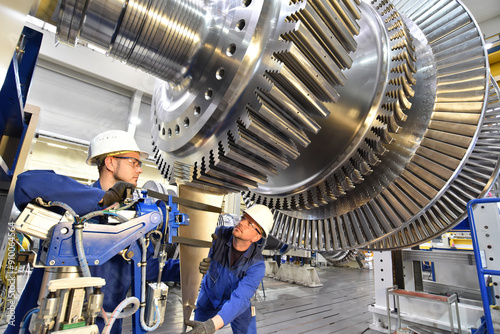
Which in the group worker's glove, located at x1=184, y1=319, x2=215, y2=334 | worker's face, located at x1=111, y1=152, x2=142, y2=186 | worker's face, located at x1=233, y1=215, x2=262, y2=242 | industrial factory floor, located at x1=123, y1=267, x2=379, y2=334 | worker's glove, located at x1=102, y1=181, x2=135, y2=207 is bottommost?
industrial factory floor, located at x1=123, y1=267, x2=379, y2=334

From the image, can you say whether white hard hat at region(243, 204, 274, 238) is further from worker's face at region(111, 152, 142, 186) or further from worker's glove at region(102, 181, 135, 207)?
worker's glove at region(102, 181, 135, 207)

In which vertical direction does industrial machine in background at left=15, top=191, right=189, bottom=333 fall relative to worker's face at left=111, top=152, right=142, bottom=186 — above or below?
below

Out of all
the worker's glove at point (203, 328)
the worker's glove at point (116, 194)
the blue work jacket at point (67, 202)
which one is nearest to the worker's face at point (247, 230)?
the worker's glove at point (203, 328)

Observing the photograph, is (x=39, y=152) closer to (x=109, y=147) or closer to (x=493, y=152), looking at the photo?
(x=109, y=147)

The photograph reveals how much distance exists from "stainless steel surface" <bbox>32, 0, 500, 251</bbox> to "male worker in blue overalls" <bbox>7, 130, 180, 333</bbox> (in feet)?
0.77

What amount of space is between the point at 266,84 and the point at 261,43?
0.38 ft

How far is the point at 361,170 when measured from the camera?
1.21 metres

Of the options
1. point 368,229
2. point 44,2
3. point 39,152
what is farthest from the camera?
point 39,152

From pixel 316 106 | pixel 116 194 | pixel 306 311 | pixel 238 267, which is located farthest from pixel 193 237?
pixel 306 311

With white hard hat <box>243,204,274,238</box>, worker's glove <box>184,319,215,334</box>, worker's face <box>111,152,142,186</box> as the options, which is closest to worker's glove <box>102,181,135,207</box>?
worker's face <box>111,152,142,186</box>

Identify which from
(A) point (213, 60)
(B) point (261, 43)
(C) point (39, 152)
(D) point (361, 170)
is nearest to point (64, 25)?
(A) point (213, 60)

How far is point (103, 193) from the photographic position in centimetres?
92

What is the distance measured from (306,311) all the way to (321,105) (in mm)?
3021

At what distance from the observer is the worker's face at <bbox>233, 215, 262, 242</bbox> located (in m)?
1.79
